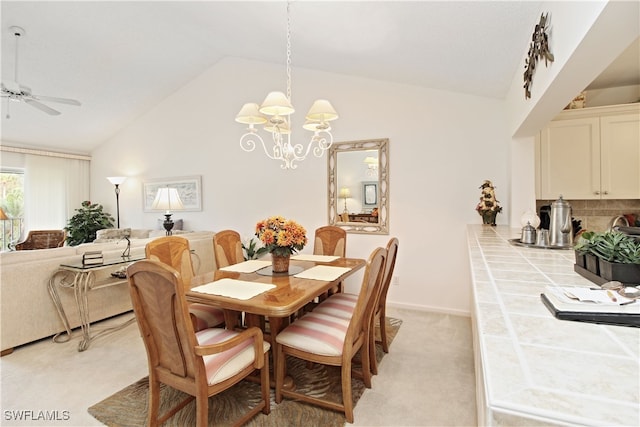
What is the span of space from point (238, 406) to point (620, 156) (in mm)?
3946

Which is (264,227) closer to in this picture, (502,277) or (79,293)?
(502,277)

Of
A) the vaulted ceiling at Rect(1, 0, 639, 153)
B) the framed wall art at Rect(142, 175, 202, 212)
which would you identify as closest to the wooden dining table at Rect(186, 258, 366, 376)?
the vaulted ceiling at Rect(1, 0, 639, 153)

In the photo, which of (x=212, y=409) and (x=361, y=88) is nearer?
(x=212, y=409)

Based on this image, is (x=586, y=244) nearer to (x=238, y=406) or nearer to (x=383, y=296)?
(x=383, y=296)

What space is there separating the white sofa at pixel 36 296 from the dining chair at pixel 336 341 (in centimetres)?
223

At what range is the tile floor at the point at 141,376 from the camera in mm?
1906

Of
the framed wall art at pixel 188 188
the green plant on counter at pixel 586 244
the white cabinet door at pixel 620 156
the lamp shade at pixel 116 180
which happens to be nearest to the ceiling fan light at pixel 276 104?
the green plant on counter at pixel 586 244

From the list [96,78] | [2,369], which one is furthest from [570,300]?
[96,78]

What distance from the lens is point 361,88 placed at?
3.95 meters

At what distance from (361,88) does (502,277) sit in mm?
3192

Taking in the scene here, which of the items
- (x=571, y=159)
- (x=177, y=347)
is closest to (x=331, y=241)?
(x=177, y=347)

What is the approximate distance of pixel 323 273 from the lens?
7.86 ft

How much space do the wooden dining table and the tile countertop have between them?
39.2 inches

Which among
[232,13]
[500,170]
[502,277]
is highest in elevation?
[232,13]
